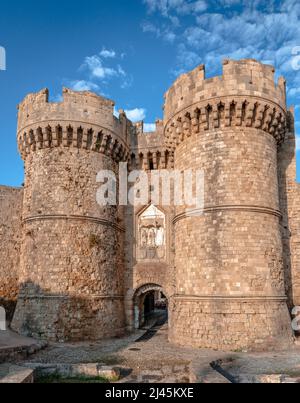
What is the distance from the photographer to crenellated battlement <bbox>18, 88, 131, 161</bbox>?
12539 mm

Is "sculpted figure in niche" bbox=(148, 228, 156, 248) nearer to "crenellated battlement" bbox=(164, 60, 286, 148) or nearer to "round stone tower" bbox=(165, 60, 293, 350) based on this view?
"round stone tower" bbox=(165, 60, 293, 350)

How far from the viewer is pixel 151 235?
1413 cm

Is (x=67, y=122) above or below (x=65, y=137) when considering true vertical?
above

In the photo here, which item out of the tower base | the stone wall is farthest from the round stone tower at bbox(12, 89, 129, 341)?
the tower base

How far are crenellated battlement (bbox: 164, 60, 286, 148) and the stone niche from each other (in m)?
3.75

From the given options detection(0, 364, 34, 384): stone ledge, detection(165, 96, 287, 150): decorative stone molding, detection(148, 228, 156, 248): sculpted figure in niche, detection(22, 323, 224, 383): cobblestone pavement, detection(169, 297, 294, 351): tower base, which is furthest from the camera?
detection(148, 228, 156, 248): sculpted figure in niche

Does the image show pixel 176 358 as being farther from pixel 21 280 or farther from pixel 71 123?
pixel 71 123

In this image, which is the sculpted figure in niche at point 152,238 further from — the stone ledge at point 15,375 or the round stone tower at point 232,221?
the stone ledge at point 15,375

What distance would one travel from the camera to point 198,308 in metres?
10.6

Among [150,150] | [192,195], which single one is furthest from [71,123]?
[192,195]

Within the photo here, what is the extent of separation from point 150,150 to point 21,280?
6.88 meters

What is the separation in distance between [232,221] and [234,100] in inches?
147

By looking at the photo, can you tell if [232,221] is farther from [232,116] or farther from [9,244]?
[9,244]

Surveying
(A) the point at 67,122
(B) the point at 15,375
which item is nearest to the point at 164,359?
(B) the point at 15,375
